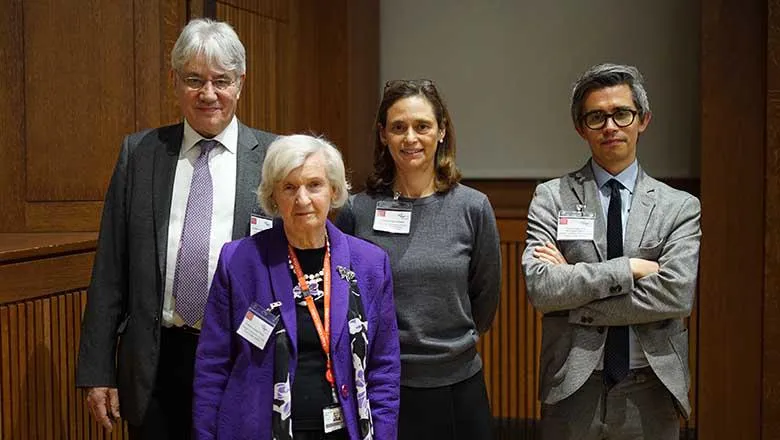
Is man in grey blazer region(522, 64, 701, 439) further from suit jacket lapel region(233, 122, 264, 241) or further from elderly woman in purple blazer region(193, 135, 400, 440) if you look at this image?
suit jacket lapel region(233, 122, 264, 241)

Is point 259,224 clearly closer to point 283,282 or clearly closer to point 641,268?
point 283,282

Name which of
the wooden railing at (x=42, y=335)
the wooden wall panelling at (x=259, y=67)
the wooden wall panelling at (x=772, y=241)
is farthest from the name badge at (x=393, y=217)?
the wooden wall panelling at (x=772, y=241)

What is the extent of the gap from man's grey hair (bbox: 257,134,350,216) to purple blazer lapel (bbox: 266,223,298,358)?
9 cm

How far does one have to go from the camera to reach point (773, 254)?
367 cm

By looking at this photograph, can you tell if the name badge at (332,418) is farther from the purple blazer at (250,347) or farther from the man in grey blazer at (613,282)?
the man in grey blazer at (613,282)

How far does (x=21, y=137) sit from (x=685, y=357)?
2.45 meters

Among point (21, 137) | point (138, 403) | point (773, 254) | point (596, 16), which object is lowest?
point (138, 403)

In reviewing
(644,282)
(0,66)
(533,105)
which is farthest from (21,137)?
(533,105)

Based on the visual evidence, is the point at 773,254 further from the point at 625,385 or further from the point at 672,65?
the point at 625,385

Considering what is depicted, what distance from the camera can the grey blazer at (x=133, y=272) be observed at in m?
2.29

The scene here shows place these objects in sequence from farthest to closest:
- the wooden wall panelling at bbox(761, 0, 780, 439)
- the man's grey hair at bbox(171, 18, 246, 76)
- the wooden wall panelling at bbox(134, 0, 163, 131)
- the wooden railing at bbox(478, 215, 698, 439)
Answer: the wooden railing at bbox(478, 215, 698, 439), the wooden wall panelling at bbox(761, 0, 780, 439), the wooden wall panelling at bbox(134, 0, 163, 131), the man's grey hair at bbox(171, 18, 246, 76)

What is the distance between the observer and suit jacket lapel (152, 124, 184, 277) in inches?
90.6

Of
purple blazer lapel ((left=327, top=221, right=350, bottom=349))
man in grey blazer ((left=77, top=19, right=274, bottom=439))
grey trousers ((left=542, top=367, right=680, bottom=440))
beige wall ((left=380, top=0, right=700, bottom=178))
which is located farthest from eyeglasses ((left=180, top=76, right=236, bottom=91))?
beige wall ((left=380, top=0, right=700, bottom=178))

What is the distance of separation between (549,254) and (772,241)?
170 cm
